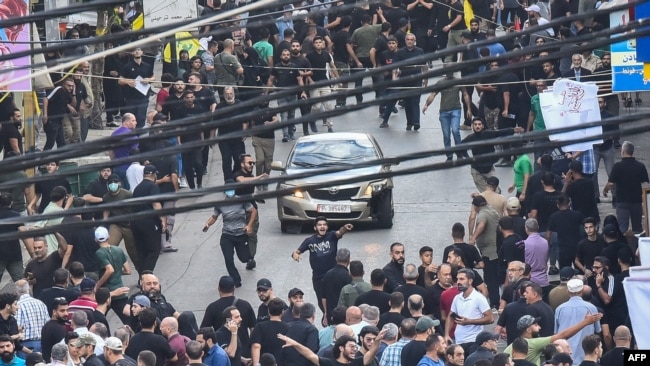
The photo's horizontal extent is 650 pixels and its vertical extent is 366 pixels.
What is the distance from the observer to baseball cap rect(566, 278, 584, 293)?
1422 cm

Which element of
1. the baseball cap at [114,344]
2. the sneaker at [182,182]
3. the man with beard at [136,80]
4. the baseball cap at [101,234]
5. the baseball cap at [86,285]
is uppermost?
the man with beard at [136,80]

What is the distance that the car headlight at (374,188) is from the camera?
20.4m

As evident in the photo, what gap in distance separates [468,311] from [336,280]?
182cm

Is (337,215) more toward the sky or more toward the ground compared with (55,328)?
more toward the ground

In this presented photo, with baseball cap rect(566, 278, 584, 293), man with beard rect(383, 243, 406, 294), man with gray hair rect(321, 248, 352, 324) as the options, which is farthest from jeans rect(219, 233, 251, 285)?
baseball cap rect(566, 278, 584, 293)

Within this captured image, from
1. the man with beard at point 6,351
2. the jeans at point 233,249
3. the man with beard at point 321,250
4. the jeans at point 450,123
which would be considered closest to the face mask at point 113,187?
the jeans at point 233,249

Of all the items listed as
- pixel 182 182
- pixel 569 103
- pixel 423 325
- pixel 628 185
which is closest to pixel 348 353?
pixel 423 325

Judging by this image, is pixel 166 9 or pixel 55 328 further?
pixel 166 9

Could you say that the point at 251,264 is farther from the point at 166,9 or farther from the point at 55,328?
the point at 166,9

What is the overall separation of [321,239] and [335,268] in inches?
52.3

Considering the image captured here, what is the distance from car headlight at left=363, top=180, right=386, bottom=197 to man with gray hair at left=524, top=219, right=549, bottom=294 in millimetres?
4373

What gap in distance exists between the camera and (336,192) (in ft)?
67.2

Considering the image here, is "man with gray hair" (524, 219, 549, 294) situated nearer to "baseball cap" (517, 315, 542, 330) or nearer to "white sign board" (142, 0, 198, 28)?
"baseball cap" (517, 315, 542, 330)

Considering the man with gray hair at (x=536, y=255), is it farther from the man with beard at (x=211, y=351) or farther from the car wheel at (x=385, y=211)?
the man with beard at (x=211, y=351)
